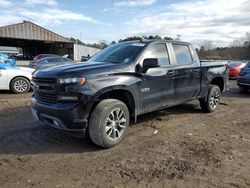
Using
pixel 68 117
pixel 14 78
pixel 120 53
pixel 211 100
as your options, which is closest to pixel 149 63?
pixel 120 53

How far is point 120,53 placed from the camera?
19.8 ft

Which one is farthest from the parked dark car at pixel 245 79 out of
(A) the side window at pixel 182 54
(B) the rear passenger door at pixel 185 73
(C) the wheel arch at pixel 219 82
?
(A) the side window at pixel 182 54

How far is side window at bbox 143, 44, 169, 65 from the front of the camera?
5.97 metres

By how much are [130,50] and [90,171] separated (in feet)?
9.08

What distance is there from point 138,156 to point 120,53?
230cm

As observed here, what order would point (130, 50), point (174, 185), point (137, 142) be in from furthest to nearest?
point (130, 50) < point (137, 142) < point (174, 185)

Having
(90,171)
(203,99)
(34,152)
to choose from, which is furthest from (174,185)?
(203,99)

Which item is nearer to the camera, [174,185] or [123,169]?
[174,185]

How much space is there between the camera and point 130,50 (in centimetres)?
597

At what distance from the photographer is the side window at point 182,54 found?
6.80 metres

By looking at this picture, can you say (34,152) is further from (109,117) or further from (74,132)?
(109,117)

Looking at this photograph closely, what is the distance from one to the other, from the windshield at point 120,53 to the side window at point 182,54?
112cm

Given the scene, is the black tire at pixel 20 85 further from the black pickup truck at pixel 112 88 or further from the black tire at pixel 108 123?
the black tire at pixel 108 123

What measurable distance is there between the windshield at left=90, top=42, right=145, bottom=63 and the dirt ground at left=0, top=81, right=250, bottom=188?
1.56m
